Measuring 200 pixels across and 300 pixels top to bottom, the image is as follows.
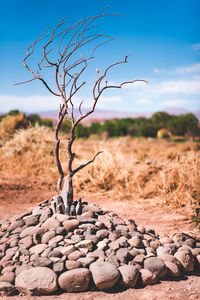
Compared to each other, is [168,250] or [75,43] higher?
[75,43]

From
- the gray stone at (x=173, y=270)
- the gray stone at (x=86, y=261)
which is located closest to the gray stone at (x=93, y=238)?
the gray stone at (x=86, y=261)

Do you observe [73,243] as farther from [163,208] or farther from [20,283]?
[163,208]

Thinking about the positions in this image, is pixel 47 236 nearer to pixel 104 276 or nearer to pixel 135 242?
pixel 104 276

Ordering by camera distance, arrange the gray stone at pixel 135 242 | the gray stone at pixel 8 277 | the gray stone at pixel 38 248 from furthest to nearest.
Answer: the gray stone at pixel 135 242 → the gray stone at pixel 38 248 → the gray stone at pixel 8 277

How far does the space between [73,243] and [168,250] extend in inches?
42.1

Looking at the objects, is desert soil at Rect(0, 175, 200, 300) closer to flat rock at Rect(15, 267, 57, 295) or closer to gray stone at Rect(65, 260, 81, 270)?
flat rock at Rect(15, 267, 57, 295)

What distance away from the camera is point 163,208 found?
540 centimetres

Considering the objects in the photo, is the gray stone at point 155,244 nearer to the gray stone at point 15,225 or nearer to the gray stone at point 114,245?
the gray stone at point 114,245

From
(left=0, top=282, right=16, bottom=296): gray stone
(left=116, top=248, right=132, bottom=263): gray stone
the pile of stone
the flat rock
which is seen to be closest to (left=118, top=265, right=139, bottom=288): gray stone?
the pile of stone

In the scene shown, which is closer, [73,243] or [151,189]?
[73,243]

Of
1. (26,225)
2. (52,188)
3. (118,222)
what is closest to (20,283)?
(26,225)

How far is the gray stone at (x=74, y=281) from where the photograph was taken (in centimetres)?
260

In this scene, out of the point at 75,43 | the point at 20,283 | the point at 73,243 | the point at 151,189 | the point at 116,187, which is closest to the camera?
the point at 20,283

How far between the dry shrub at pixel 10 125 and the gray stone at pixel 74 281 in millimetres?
8401
